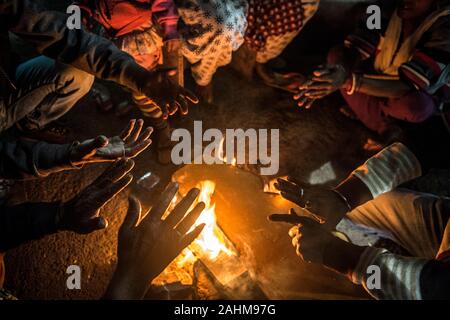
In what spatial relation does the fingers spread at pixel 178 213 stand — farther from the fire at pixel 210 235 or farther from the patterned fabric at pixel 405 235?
the patterned fabric at pixel 405 235

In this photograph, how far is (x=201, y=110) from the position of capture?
4.57 meters

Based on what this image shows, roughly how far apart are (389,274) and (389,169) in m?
1.21

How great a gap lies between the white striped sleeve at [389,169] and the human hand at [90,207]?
2.04 m

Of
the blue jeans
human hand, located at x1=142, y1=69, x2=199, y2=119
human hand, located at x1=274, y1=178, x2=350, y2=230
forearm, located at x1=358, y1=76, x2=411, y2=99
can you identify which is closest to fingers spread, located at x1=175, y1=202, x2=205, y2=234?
human hand, located at x1=274, y1=178, x2=350, y2=230

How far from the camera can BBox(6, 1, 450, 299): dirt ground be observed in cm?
321

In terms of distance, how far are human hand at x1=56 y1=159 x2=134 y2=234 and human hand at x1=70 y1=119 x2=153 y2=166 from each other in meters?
0.34

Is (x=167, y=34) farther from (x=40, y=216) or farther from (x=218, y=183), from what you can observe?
(x=40, y=216)

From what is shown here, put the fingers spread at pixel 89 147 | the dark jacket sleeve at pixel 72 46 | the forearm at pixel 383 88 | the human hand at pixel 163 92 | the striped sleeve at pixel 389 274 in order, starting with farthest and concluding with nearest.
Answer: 1. the forearm at pixel 383 88
2. the human hand at pixel 163 92
3. the dark jacket sleeve at pixel 72 46
4. the fingers spread at pixel 89 147
5. the striped sleeve at pixel 389 274

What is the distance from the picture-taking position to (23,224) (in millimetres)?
2375

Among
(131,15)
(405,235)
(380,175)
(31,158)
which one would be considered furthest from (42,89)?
(405,235)

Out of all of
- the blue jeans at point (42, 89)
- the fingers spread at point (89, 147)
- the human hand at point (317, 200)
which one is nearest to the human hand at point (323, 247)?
the human hand at point (317, 200)

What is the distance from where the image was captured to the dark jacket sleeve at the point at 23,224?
7.73ft
